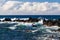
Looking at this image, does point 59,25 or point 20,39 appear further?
point 59,25

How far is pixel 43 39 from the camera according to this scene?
4038cm

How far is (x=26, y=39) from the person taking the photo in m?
41.0

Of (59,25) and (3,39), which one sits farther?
(59,25)

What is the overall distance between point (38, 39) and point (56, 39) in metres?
3.24

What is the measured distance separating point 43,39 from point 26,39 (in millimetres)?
3088

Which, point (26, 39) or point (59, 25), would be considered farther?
point (59, 25)

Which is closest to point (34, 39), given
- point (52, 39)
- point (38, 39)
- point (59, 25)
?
point (38, 39)

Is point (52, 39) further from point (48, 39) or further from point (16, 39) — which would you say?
point (16, 39)

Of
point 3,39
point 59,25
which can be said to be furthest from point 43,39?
point 59,25

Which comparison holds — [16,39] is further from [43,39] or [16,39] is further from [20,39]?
[43,39]

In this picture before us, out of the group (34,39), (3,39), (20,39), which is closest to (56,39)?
(34,39)

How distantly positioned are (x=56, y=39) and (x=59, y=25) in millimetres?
26956

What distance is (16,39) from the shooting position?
40562mm

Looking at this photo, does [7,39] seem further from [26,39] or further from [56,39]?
[56,39]
